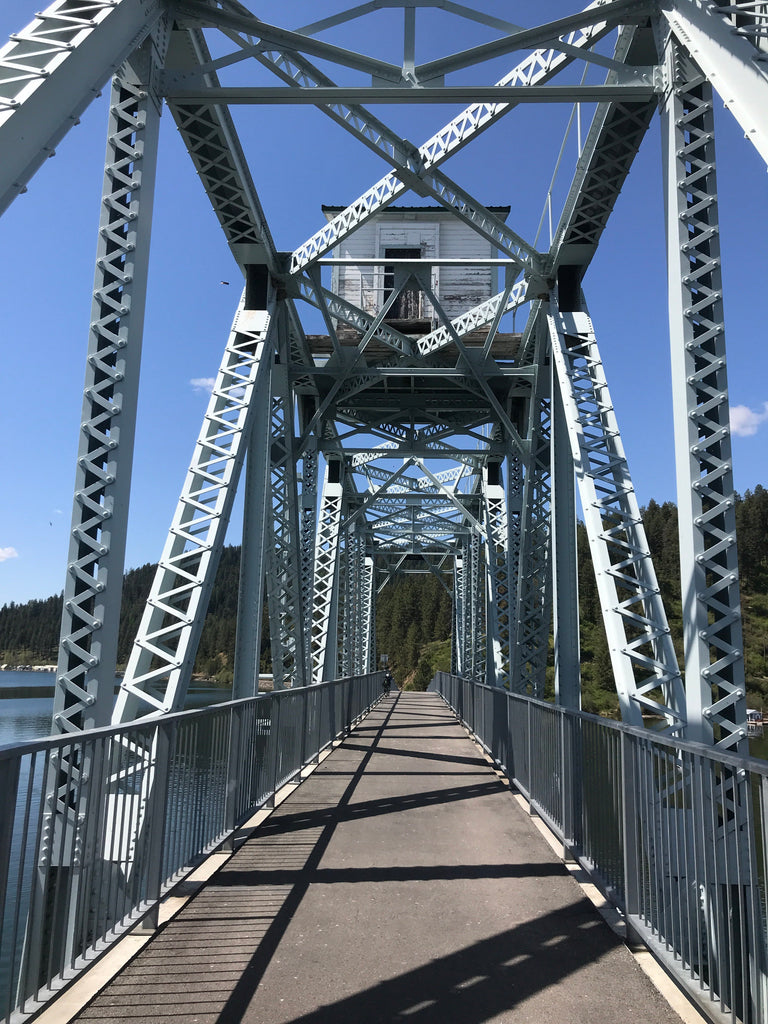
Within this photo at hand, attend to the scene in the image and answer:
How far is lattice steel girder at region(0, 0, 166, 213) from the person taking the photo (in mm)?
5117

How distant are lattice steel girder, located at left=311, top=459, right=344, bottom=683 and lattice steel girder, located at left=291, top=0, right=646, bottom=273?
965 cm

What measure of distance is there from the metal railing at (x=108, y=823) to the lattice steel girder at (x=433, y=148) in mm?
6378

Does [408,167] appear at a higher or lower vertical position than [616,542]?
higher

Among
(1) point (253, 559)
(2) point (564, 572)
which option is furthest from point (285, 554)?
(2) point (564, 572)

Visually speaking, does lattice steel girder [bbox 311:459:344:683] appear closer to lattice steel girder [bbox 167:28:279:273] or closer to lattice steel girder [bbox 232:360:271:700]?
lattice steel girder [bbox 232:360:271:700]

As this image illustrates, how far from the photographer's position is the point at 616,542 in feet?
28.6

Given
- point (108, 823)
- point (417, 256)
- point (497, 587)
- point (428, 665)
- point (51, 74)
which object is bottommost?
point (428, 665)

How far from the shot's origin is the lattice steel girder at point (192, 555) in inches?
293

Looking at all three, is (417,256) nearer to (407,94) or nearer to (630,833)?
(407,94)

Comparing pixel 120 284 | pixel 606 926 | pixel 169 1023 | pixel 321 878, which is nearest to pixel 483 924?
pixel 606 926

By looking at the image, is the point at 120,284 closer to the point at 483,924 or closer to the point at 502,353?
the point at 483,924

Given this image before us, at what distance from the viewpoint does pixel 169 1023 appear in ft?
11.9

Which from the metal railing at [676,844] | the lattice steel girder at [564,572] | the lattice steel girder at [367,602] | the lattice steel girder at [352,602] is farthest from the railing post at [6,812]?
the lattice steel girder at [367,602]

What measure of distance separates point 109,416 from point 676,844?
16.8ft
